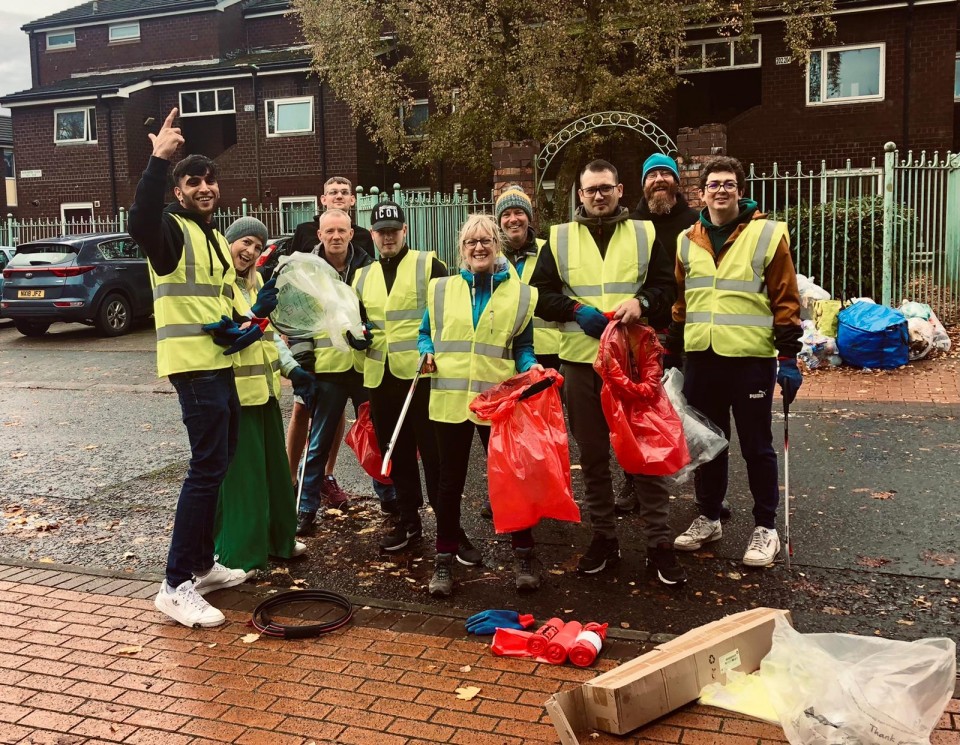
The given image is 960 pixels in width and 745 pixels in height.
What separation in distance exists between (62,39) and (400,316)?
101ft

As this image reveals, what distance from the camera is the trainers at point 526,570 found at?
14.4ft

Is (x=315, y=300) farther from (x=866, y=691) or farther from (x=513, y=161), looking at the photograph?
(x=513, y=161)

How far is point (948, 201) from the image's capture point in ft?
41.4

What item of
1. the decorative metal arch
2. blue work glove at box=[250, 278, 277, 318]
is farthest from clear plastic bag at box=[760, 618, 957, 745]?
the decorative metal arch

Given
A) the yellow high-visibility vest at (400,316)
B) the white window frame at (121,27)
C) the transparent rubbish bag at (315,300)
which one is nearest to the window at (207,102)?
the white window frame at (121,27)

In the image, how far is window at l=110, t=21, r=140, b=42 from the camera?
29.4 m

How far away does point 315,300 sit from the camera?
511 cm

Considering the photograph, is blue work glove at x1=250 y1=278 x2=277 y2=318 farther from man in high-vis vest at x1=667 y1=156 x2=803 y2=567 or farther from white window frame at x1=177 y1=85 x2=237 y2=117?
white window frame at x1=177 y1=85 x2=237 y2=117

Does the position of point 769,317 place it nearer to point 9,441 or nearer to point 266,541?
point 266,541

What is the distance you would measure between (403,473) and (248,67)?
74.7 feet

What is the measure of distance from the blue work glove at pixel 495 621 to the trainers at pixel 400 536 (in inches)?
43.4

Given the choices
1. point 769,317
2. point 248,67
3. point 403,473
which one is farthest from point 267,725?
point 248,67

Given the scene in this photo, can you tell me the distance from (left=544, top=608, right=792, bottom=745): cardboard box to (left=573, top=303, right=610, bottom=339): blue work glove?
1.54 meters

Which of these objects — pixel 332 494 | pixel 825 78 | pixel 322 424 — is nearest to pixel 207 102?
pixel 825 78
